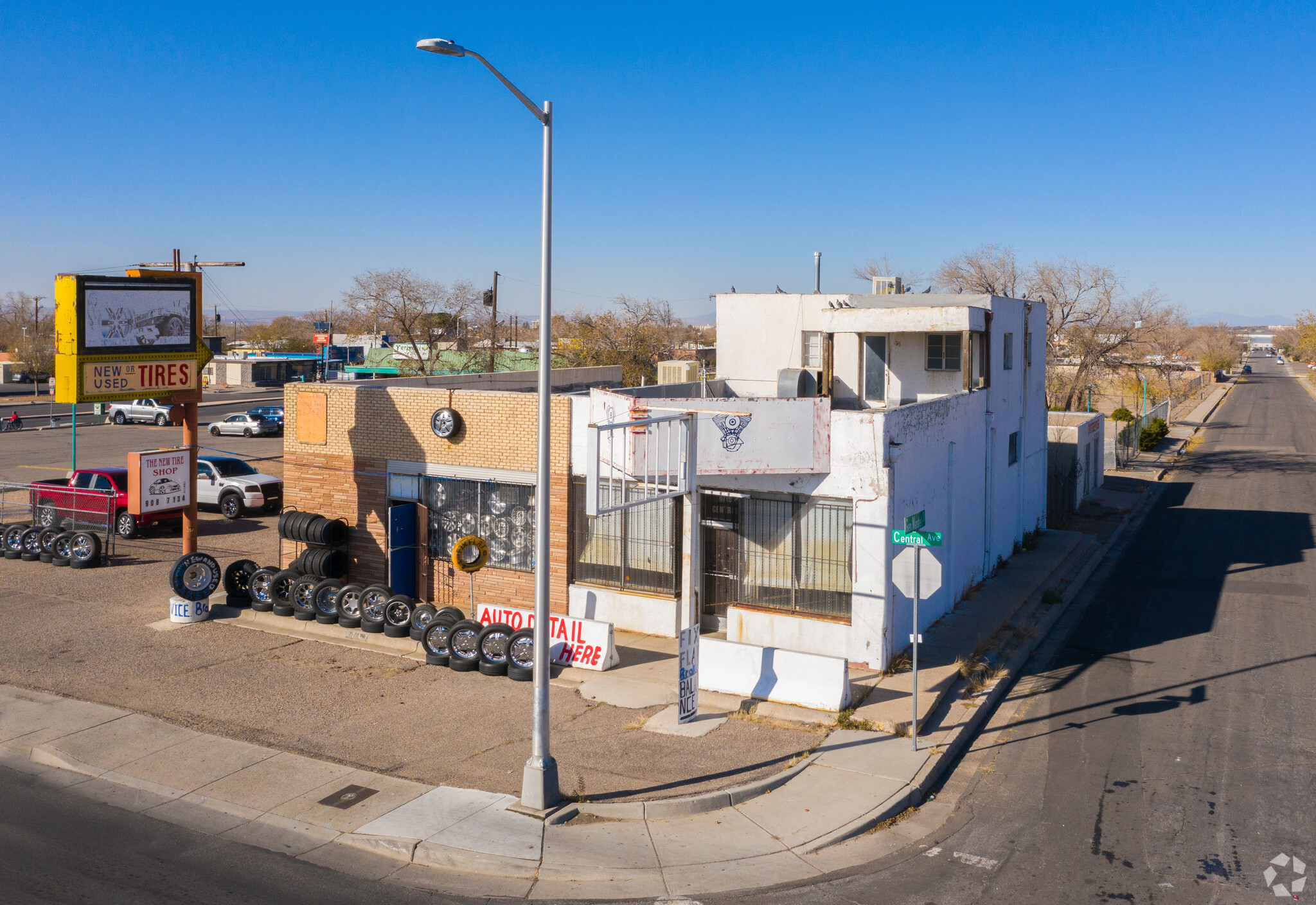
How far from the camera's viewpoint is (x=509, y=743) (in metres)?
12.6

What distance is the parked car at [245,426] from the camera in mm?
52688

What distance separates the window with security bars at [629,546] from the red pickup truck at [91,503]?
39.2 feet

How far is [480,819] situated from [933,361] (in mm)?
15210

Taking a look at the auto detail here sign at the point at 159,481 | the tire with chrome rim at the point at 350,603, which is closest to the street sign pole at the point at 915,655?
the tire with chrome rim at the point at 350,603

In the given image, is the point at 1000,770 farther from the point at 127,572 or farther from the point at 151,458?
the point at 127,572

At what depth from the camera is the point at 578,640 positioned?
15.7 metres

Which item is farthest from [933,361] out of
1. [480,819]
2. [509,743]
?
[480,819]

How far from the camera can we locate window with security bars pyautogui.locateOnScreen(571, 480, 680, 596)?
55.8 feet

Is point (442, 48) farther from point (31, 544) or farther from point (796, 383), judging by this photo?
point (31, 544)

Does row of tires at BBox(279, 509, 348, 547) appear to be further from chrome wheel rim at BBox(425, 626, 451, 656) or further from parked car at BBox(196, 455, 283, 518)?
parked car at BBox(196, 455, 283, 518)

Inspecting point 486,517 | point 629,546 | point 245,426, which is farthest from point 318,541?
point 245,426

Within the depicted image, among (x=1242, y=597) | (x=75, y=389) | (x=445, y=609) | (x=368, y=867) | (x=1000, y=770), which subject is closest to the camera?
(x=368, y=867)

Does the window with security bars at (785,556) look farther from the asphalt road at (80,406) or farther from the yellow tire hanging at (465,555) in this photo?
the asphalt road at (80,406)

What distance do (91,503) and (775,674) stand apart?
62.9 ft
